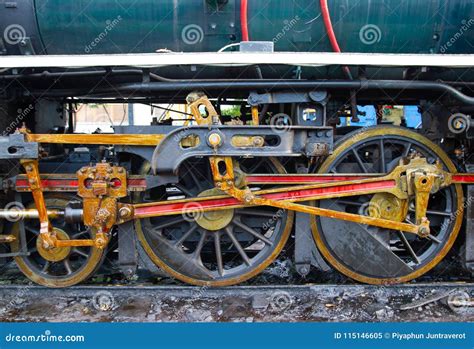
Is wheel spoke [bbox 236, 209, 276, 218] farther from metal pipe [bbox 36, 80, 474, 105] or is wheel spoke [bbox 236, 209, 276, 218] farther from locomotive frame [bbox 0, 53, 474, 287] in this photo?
metal pipe [bbox 36, 80, 474, 105]

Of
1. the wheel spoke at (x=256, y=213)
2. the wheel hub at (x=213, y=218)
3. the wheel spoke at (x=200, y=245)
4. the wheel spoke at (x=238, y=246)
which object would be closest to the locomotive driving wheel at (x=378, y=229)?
the wheel spoke at (x=256, y=213)

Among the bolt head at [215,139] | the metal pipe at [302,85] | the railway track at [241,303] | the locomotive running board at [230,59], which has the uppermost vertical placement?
the locomotive running board at [230,59]

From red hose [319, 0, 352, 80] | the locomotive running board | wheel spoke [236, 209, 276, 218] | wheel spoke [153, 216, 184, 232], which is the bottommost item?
wheel spoke [153, 216, 184, 232]

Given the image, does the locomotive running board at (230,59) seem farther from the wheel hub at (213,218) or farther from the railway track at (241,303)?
the railway track at (241,303)

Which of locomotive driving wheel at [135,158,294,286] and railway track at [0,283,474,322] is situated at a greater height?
locomotive driving wheel at [135,158,294,286]

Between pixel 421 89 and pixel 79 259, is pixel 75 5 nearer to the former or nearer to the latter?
pixel 79 259

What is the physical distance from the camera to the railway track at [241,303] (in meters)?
3.61

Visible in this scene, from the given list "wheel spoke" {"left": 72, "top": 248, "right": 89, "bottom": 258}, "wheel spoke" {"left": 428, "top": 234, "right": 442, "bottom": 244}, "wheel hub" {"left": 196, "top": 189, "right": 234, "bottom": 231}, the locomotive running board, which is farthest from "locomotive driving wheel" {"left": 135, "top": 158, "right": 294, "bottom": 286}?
"wheel spoke" {"left": 428, "top": 234, "right": 442, "bottom": 244}

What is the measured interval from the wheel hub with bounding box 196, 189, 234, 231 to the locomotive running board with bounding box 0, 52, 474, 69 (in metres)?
1.16

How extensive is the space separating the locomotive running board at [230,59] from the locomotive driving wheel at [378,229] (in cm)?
76

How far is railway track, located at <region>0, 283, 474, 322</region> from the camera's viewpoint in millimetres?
3613

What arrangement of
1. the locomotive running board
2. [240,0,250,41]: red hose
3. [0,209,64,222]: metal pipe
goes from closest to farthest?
the locomotive running board < [240,0,250,41]: red hose < [0,209,64,222]: metal pipe

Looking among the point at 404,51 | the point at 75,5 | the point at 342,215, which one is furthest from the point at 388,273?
the point at 75,5

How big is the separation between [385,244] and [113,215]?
2.35m
